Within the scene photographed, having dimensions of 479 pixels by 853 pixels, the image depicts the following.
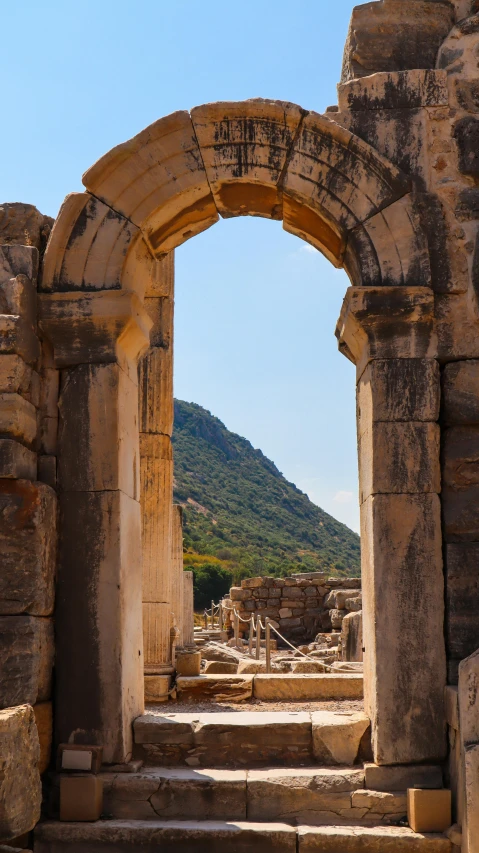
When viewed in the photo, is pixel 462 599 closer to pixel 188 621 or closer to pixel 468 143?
pixel 468 143

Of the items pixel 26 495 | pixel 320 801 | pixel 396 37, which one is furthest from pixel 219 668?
pixel 396 37

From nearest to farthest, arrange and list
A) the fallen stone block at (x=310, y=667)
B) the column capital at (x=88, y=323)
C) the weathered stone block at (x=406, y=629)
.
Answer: the weathered stone block at (x=406, y=629)
the column capital at (x=88, y=323)
the fallen stone block at (x=310, y=667)

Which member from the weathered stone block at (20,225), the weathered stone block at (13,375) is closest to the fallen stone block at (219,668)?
the weathered stone block at (13,375)

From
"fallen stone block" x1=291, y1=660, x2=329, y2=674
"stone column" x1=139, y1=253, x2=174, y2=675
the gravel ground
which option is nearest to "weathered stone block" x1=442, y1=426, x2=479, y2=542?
the gravel ground

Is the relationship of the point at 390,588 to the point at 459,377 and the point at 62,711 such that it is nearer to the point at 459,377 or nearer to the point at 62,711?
the point at 459,377

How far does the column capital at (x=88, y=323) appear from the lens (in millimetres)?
5672

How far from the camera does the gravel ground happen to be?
24.4 feet

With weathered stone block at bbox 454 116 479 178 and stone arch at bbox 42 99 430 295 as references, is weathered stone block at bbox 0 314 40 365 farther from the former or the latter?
weathered stone block at bbox 454 116 479 178

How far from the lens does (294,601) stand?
1942 cm

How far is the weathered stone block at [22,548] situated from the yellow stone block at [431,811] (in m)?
2.41

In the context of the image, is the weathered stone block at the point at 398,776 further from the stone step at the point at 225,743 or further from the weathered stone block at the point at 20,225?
the weathered stone block at the point at 20,225

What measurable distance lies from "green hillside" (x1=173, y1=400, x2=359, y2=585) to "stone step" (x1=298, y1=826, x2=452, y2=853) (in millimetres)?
33885

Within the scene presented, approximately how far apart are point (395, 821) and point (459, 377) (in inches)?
103

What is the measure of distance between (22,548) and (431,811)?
9.02 feet
